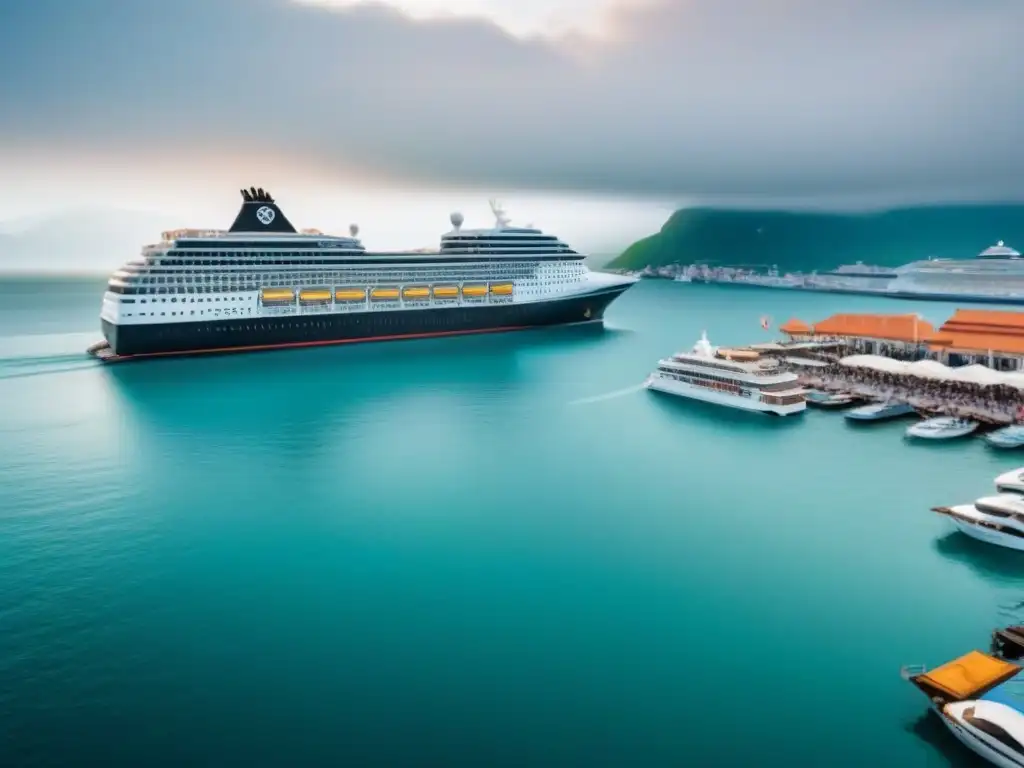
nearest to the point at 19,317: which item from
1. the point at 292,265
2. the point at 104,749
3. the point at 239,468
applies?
the point at 292,265

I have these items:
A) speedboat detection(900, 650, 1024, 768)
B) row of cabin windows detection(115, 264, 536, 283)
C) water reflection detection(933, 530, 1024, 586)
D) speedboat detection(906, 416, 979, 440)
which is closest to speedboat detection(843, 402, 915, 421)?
speedboat detection(906, 416, 979, 440)

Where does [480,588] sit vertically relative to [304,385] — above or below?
below

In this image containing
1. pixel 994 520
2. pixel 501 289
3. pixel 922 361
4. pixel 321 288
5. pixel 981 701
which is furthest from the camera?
pixel 501 289

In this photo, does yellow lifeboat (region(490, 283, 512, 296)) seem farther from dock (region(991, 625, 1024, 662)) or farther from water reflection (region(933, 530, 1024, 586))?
dock (region(991, 625, 1024, 662))

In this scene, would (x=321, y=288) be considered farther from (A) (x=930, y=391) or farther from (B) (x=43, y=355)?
(A) (x=930, y=391)

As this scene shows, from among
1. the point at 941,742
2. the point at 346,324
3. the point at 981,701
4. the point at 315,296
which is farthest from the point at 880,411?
the point at 315,296
